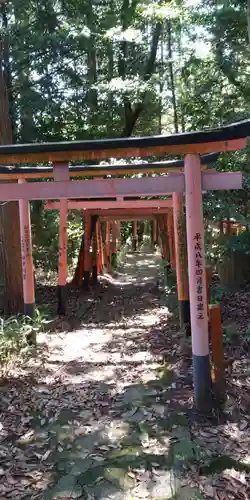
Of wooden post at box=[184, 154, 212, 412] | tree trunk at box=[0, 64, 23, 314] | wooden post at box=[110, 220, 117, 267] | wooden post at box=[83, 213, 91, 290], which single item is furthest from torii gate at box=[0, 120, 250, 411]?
wooden post at box=[110, 220, 117, 267]

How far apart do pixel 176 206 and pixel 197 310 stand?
310cm

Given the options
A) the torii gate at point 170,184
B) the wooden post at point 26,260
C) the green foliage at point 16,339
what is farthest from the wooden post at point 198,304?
the wooden post at point 26,260

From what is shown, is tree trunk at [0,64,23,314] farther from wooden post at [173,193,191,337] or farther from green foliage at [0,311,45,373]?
wooden post at [173,193,191,337]

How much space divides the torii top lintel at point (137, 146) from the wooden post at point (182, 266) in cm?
298

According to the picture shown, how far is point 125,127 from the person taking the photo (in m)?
11.1

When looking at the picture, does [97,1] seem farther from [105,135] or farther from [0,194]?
[0,194]

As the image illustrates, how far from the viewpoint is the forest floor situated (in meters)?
3.10

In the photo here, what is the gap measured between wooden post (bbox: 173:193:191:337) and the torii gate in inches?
96.6

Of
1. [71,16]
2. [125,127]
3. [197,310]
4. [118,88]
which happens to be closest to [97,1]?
[71,16]

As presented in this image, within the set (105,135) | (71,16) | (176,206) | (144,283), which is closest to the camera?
(176,206)

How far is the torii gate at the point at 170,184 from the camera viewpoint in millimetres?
3861

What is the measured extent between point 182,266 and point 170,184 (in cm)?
273

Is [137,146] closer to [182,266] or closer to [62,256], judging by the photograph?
[182,266]

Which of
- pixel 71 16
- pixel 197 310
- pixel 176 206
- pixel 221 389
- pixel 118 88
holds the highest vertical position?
pixel 71 16
